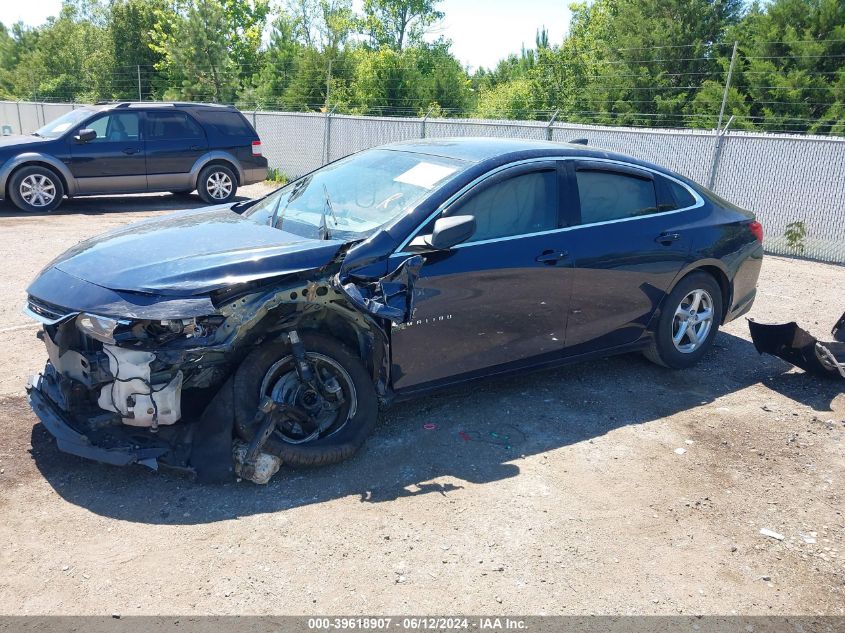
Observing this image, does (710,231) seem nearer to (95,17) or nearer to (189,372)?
(189,372)

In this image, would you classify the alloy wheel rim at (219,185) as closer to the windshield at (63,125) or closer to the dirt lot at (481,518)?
the windshield at (63,125)

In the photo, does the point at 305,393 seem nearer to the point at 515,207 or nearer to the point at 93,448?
the point at 93,448

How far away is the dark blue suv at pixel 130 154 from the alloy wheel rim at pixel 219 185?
19mm

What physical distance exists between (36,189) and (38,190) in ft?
0.11

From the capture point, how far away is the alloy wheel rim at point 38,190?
12.5 metres

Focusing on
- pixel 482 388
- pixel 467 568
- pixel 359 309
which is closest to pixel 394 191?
pixel 359 309

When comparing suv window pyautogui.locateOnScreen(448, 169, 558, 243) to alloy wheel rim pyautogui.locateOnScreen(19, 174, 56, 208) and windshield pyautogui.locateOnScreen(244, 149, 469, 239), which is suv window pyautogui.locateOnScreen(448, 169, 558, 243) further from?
alloy wheel rim pyautogui.locateOnScreen(19, 174, 56, 208)

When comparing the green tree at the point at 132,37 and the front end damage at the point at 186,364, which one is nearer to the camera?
the front end damage at the point at 186,364

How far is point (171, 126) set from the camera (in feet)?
44.1

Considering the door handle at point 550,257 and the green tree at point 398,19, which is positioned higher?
the green tree at point 398,19

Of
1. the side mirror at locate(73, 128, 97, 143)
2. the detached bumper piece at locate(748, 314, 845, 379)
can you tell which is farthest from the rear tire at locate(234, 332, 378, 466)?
the side mirror at locate(73, 128, 97, 143)

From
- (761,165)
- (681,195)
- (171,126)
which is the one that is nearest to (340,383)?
(681,195)

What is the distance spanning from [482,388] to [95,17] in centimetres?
7795

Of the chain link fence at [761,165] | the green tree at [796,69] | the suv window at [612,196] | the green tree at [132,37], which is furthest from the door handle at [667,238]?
the green tree at [132,37]
